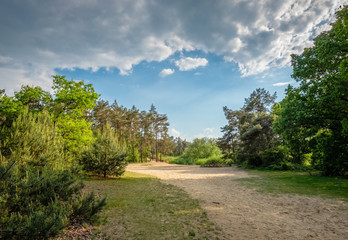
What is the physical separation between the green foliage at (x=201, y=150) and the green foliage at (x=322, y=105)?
29.1 meters

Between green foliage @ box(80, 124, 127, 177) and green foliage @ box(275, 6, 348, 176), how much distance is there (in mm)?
13526

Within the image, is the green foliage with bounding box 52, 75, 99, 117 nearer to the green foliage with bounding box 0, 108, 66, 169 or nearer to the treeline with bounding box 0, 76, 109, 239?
→ the treeline with bounding box 0, 76, 109, 239

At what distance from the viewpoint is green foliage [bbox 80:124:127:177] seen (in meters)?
13.5

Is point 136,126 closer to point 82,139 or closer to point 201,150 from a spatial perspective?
point 201,150

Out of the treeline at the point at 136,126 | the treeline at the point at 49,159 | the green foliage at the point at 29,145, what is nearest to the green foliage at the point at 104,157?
the treeline at the point at 49,159

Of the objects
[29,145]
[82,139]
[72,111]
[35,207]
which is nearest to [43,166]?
[29,145]

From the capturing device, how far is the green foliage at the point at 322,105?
11547 mm

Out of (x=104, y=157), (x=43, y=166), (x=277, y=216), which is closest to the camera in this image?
(x=277, y=216)

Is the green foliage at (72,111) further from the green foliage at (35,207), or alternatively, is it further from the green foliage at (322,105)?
the green foliage at (322,105)

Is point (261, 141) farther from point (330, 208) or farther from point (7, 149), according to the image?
point (7, 149)

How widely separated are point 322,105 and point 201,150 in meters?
33.4

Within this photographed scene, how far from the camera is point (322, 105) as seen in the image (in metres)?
12.2

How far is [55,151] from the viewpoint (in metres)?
9.02

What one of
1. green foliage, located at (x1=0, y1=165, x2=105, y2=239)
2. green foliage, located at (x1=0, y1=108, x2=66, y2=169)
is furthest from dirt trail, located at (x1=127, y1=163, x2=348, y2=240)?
green foliage, located at (x1=0, y1=108, x2=66, y2=169)
